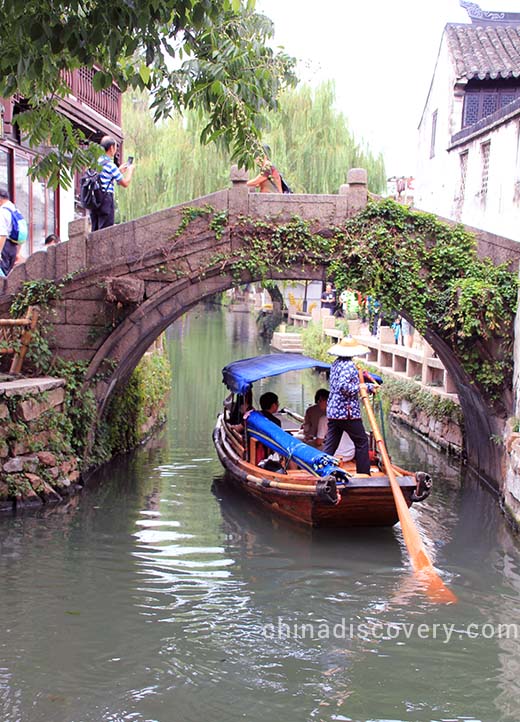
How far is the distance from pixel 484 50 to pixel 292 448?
11.4 m

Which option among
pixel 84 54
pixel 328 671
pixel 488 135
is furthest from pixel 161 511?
pixel 488 135

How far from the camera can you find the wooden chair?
34.3 feet

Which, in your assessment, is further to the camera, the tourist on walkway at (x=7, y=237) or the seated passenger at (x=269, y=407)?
the seated passenger at (x=269, y=407)

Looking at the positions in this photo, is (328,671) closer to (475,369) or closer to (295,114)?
(475,369)

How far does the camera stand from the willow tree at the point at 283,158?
912 inches

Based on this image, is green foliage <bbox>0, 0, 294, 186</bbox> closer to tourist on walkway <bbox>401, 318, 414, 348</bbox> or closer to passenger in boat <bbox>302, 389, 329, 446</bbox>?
passenger in boat <bbox>302, 389, 329, 446</bbox>

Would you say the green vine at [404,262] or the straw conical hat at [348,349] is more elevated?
the green vine at [404,262]

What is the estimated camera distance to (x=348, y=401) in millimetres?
8867

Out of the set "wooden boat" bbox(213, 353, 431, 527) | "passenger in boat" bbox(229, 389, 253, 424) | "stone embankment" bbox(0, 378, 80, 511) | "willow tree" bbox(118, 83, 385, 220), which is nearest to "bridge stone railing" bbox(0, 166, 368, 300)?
"stone embankment" bbox(0, 378, 80, 511)

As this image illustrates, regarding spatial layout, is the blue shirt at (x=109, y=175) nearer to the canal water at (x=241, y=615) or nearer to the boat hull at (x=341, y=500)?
the canal water at (x=241, y=615)

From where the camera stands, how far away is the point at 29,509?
31.1 feet

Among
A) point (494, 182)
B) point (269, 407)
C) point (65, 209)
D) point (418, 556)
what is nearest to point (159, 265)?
point (269, 407)

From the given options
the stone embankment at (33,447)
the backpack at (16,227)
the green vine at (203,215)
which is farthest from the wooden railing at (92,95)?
the stone embankment at (33,447)

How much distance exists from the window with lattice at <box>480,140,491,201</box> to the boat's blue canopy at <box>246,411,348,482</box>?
7.01 meters
